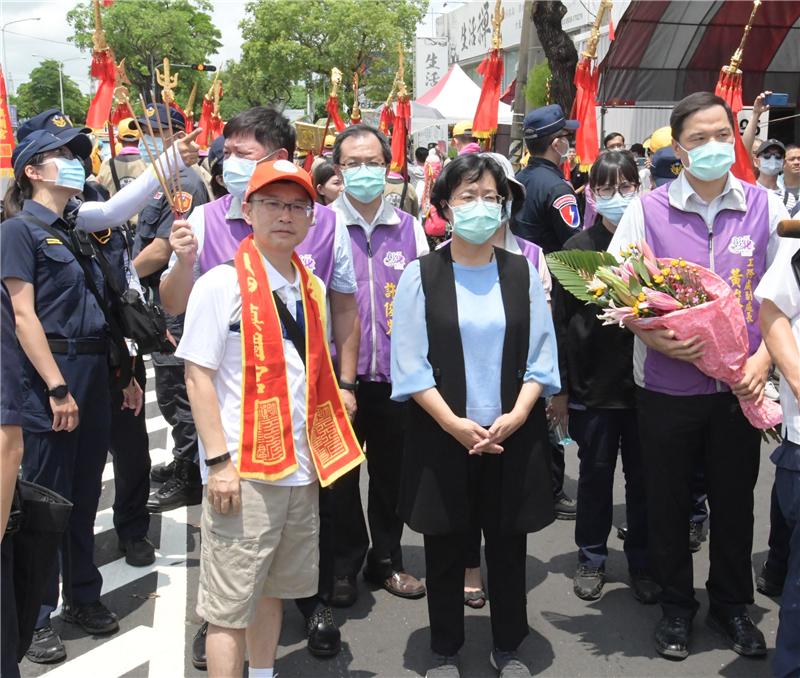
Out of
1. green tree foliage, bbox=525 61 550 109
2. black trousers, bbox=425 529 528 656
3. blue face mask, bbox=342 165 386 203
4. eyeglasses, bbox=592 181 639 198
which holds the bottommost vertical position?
black trousers, bbox=425 529 528 656

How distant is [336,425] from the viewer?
10.4 ft

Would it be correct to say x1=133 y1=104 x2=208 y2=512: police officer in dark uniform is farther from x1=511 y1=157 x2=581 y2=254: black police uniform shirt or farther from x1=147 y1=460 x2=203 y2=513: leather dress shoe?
x1=511 y1=157 x2=581 y2=254: black police uniform shirt

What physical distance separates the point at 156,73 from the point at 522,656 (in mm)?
2964

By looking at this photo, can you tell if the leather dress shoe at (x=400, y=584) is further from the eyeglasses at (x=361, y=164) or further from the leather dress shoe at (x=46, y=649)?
the eyeglasses at (x=361, y=164)

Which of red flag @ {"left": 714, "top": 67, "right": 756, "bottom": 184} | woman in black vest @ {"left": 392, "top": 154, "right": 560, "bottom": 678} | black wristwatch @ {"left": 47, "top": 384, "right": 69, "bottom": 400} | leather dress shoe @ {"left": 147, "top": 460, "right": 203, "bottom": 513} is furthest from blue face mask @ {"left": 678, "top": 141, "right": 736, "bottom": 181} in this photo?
leather dress shoe @ {"left": 147, "top": 460, "right": 203, "bottom": 513}

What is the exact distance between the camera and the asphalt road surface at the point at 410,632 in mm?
3559

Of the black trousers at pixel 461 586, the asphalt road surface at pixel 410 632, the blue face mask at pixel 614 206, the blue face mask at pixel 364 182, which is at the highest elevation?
the blue face mask at pixel 364 182

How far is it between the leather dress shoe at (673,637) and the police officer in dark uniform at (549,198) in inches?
61.5

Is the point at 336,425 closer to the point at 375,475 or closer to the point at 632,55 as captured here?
the point at 375,475

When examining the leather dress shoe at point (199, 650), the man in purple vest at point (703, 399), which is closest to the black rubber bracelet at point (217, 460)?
the leather dress shoe at point (199, 650)

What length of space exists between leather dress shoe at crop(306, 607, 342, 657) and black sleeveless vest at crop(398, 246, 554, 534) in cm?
66

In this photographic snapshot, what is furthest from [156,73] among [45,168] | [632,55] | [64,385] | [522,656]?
[632,55]

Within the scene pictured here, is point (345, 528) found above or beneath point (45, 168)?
beneath

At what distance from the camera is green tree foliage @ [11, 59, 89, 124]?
63.5 metres
